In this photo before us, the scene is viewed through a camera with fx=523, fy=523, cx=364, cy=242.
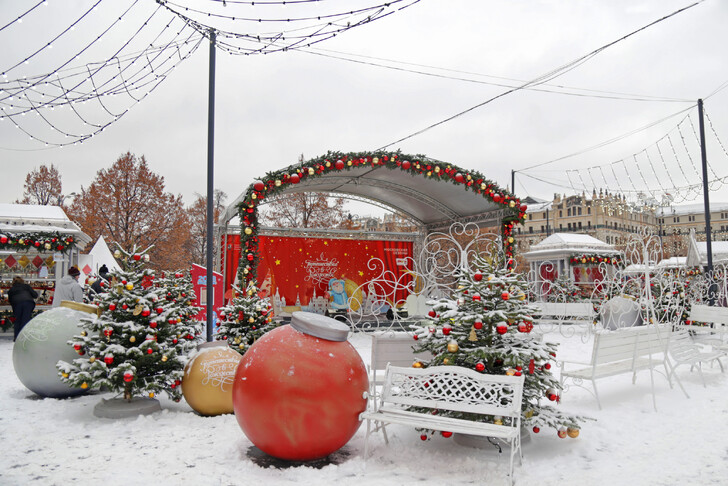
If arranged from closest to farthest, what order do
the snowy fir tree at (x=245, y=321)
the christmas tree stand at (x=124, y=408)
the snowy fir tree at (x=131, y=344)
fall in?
the snowy fir tree at (x=131, y=344) → the christmas tree stand at (x=124, y=408) → the snowy fir tree at (x=245, y=321)

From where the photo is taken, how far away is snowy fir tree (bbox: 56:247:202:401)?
6.30 metres

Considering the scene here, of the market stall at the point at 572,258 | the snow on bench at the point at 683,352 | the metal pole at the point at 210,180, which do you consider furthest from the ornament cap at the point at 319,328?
the market stall at the point at 572,258

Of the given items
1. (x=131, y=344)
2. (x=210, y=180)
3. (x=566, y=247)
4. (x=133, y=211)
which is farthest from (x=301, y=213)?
(x=131, y=344)

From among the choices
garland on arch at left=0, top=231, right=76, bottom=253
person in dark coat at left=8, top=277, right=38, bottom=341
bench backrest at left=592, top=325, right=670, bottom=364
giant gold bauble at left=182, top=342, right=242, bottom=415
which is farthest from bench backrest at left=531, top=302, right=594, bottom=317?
garland on arch at left=0, top=231, right=76, bottom=253

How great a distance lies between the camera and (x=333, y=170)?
12.5 metres

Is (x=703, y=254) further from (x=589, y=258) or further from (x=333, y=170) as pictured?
(x=333, y=170)

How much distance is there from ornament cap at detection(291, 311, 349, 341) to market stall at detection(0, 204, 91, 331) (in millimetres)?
12600

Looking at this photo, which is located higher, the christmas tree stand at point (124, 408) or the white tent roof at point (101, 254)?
the white tent roof at point (101, 254)

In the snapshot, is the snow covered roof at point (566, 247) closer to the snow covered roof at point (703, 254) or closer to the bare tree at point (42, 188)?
the snow covered roof at point (703, 254)

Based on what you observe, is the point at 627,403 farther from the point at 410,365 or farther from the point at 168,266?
the point at 168,266

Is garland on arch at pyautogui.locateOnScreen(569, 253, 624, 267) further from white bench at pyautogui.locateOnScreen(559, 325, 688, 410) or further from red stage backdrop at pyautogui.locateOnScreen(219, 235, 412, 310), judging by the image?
white bench at pyautogui.locateOnScreen(559, 325, 688, 410)

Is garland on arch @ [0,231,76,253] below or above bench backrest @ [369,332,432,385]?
above

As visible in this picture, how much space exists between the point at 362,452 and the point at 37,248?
13.4 meters

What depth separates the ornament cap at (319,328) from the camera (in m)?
4.96
